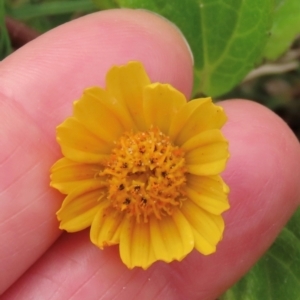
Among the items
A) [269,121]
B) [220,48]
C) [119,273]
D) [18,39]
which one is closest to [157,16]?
[220,48]

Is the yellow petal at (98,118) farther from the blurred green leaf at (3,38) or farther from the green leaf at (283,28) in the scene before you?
the green leaf at (283,28)

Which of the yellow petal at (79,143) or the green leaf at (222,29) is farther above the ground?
the yellow petal at (79,143)

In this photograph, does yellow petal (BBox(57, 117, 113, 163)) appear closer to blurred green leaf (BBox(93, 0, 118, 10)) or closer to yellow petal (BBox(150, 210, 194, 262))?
yellow petal (BBox(150, 210, 194, 262))

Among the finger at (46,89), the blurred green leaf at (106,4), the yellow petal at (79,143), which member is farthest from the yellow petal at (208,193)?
the blurred green leaf at (106,4)

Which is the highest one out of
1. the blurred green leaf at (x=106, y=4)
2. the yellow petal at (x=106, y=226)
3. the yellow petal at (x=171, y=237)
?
the blurred green leaf at (x=106, y=4)

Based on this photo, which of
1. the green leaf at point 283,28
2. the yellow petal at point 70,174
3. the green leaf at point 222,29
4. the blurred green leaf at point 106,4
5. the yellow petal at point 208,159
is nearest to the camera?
the yellow petal at point 208,159

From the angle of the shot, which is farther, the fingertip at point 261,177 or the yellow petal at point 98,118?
the fingertip at point 261,177

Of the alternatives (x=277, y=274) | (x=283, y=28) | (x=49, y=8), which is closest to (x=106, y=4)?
(x=49, y=8)

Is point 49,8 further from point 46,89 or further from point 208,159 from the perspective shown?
point 208,159
